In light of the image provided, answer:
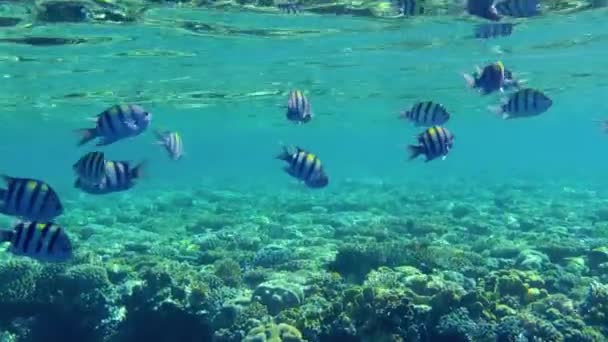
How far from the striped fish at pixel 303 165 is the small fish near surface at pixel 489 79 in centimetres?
258

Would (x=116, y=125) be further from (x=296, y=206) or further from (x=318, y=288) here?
(x=296, y=206)

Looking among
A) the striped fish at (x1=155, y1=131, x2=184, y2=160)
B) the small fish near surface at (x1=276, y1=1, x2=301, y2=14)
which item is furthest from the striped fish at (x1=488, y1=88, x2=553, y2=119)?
the small fish near surface at (x1=276, y1=1, x2=301, y2=14)

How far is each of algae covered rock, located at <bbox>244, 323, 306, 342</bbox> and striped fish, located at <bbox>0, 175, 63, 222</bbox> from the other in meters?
3.36

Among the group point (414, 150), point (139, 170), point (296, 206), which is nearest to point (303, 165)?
point (414, 150)

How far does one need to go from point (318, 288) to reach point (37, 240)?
521 centimetres

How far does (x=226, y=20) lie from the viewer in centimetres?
1812

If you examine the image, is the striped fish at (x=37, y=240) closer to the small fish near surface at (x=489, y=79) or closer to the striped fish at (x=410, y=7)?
the small fish near surface at (x=489, y=79)

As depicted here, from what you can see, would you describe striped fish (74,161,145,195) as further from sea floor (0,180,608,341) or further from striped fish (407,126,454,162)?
striped fish (407,126,454,162)

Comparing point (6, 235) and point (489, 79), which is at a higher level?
point (489, 79)

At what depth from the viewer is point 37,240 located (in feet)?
20.3

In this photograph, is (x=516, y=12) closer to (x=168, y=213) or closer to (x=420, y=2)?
(x=420, y=2)

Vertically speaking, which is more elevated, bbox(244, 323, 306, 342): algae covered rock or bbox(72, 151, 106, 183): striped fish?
bbox(72, 151, 106, 183): striped fish

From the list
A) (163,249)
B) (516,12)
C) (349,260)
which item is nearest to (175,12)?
(163,249)

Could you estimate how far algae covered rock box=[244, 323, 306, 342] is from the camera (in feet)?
26.6
